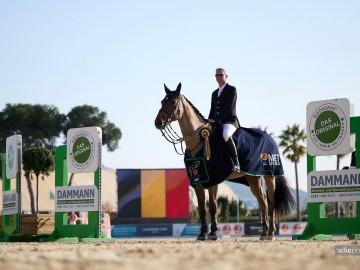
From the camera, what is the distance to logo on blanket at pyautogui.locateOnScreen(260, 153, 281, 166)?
47.1 feet

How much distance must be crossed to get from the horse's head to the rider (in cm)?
74

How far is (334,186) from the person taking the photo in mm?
13898

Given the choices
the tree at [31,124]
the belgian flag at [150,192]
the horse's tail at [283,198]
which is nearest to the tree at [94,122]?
the tree at [31,124]

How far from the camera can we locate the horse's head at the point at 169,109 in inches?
522

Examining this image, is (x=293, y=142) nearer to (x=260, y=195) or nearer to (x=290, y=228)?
(x=290, y=228)

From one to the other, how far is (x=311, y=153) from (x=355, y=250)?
5.67 metres

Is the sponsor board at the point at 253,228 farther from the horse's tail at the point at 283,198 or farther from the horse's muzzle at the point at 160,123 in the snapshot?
the horse's muzzle at the point at 160,123

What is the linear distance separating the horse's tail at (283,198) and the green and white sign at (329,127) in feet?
2.97

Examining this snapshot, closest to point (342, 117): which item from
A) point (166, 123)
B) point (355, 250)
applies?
point (166, 123)

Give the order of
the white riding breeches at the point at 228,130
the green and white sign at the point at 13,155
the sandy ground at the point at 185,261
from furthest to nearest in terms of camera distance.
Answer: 1. the green and white sign at the point at 13,155
2. the white riding breeches at the point at 228,130
3. the sandy ground at the point at 185,261

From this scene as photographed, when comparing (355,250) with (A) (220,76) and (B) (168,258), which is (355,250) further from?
(A) (220,76)

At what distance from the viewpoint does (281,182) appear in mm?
14969

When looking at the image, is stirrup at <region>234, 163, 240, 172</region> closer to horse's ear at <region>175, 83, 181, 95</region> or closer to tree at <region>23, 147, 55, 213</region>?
horse's ear at <region>175, 83, 181, 95</region>

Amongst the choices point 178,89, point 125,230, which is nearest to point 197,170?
point 178,89
